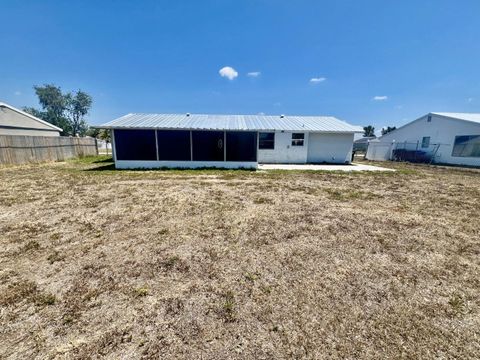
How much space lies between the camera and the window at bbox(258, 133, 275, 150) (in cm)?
1527

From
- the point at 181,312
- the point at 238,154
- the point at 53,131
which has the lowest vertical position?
the point at 181,312

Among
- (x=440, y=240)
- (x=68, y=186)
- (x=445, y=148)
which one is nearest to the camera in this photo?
(x=440, y=240)

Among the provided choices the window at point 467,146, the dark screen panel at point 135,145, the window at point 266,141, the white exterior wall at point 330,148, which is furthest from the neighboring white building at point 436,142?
the dark screen panel at point 135,145

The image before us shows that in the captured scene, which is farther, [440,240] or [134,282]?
[440,240]

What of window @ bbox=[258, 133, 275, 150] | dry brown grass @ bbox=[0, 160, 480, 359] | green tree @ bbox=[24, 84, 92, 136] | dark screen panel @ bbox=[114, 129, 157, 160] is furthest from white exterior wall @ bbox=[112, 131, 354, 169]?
green tree @ bbox=[24, 84, 92, 136]

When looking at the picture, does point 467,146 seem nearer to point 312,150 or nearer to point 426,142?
point 426,142

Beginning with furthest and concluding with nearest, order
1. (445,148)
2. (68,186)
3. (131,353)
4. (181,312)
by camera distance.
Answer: (445,148) < (68,186) < (181,312) < (131,353)

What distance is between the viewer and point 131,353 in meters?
1.85

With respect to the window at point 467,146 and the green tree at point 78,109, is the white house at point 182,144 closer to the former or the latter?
the window at point 467,146

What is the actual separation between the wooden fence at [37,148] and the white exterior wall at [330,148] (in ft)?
59.9

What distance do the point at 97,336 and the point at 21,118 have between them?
26.6 metres

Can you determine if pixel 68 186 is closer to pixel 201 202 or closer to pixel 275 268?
pixel 201 202

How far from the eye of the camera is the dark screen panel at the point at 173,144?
480 inches

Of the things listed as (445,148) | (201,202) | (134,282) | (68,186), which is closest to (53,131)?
(68,186)
